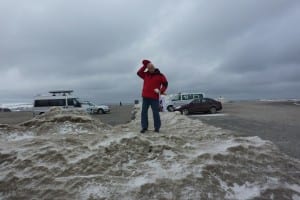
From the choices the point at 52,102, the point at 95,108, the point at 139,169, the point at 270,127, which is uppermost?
the point at 52,102

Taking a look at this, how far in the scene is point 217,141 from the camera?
582cm

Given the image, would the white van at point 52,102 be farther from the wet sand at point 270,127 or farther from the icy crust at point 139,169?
the icy crust at point 139,169

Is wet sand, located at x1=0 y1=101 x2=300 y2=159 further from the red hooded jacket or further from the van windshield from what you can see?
the van windshield

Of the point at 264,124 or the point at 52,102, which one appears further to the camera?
the point at 52,102

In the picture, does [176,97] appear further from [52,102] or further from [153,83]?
[153,83]

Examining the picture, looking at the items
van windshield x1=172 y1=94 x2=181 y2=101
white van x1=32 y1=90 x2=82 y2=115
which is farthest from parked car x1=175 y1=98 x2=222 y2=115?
white van x1=32 y1=90 x2=82 y2=115

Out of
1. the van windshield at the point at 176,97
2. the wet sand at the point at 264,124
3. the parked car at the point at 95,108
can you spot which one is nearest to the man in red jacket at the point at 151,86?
the wet sand at the point at 264,124

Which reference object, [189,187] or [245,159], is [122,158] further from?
[245,159]

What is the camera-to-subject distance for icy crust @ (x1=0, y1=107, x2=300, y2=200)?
11.3ft

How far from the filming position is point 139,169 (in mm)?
3990

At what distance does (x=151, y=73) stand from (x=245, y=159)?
3.26 m

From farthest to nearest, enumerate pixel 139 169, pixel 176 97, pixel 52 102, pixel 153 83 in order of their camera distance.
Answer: pixel 176 97
pixel 52 102
pixel 153 83
pixel 139 169

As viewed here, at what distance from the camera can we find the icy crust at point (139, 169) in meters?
3.44

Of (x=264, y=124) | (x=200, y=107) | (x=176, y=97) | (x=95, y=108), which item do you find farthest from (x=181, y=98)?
(x=264, y=124)
